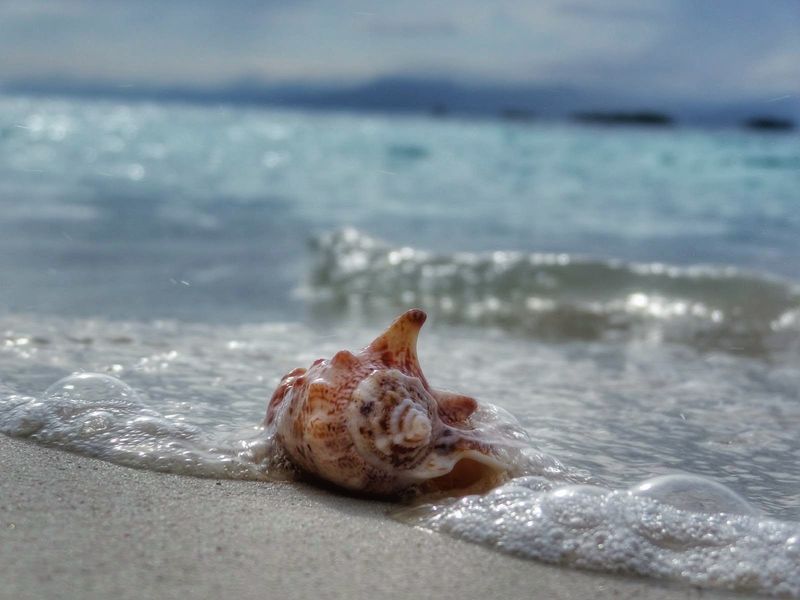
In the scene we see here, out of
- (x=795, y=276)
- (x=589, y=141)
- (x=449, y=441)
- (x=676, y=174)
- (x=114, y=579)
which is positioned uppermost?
(x=589, y=141)

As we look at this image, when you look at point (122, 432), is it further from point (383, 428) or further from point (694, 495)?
point (694, 495)

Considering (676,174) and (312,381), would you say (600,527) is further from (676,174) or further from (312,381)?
(676,174)

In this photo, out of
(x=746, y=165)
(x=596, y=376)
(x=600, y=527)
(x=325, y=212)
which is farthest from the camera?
(x=746, y=165)

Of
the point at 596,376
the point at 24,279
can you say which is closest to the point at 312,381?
the point at 596,376

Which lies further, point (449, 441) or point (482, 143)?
point (482, 143)

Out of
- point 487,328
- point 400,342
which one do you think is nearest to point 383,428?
point 400,342

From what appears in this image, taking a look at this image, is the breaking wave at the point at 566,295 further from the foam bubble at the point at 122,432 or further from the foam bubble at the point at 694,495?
the foam bubble at the point at 122,432
